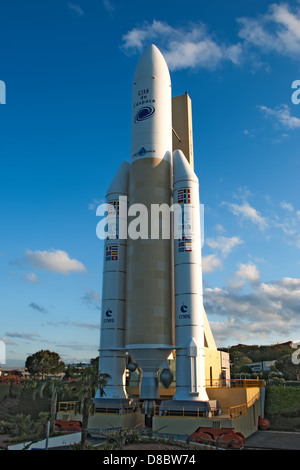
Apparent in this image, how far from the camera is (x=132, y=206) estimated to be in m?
36.9

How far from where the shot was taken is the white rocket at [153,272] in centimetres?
3266

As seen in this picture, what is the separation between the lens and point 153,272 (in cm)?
3441

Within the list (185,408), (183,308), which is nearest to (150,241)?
(183,308)

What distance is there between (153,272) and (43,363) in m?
60.8

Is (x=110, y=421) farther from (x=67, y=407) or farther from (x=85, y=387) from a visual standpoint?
(x=85, y=387)

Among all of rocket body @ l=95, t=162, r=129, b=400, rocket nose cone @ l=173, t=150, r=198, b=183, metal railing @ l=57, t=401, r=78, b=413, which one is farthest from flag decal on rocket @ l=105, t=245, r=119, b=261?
metal railing @ l=57, t=401, r=78, b=413

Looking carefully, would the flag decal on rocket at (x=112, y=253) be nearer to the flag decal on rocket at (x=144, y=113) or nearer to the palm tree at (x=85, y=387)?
the flag decal on rocket at (x=144, y=113)

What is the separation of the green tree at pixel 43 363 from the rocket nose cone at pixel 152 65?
6618 centimetres

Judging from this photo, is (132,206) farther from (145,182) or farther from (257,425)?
(257,425)

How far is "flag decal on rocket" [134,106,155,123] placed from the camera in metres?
38.5

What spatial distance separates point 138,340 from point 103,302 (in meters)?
5.74

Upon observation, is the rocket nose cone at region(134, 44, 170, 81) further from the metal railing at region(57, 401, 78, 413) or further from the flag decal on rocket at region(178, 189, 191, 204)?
the metal railing at region(57, 401, 78, 413)
